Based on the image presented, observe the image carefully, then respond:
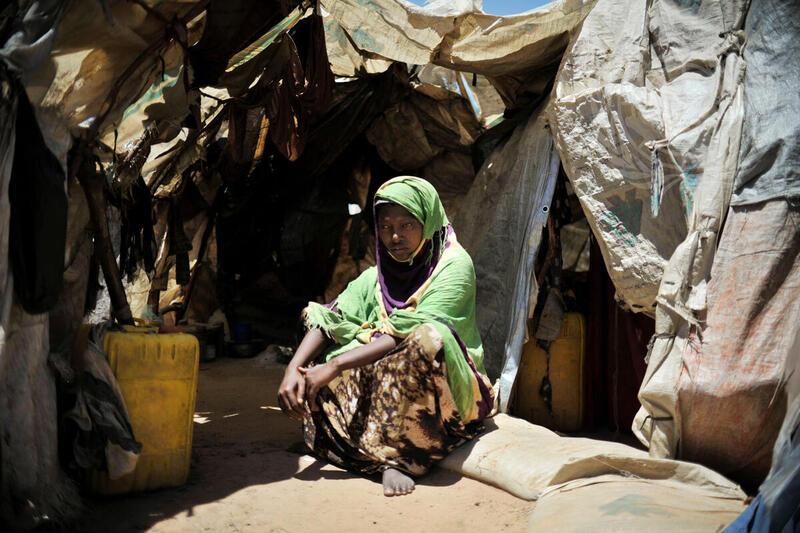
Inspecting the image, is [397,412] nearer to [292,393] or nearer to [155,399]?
[292,393]

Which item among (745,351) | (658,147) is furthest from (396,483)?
(658,147)

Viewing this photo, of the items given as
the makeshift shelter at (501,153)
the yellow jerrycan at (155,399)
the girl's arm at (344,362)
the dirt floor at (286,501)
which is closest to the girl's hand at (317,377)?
the girl's arm at (344,362)

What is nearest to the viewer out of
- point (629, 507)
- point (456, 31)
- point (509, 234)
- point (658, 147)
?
point (629, 507)

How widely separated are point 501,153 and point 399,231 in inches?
71.7

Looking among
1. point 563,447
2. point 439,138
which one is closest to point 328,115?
point 439,138

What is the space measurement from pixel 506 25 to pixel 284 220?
3296 millimetres

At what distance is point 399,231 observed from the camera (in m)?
3.20

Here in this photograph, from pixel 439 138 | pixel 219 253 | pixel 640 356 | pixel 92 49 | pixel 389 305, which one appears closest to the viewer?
pixel 92 49

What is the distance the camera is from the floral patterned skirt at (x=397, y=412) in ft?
9.30

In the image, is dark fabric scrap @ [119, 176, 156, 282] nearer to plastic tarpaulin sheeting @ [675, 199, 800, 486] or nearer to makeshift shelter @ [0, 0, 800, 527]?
makeshift shelter @ [0, 0, 800, 527]

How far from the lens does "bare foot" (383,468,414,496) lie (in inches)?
107

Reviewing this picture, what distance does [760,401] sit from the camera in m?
2.52

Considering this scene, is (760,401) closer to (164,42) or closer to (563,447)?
(563,447)

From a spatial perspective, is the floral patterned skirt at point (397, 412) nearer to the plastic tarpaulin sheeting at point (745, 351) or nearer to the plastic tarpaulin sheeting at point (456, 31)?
the plastic tarpaulin sheeting at point (745, 351)
